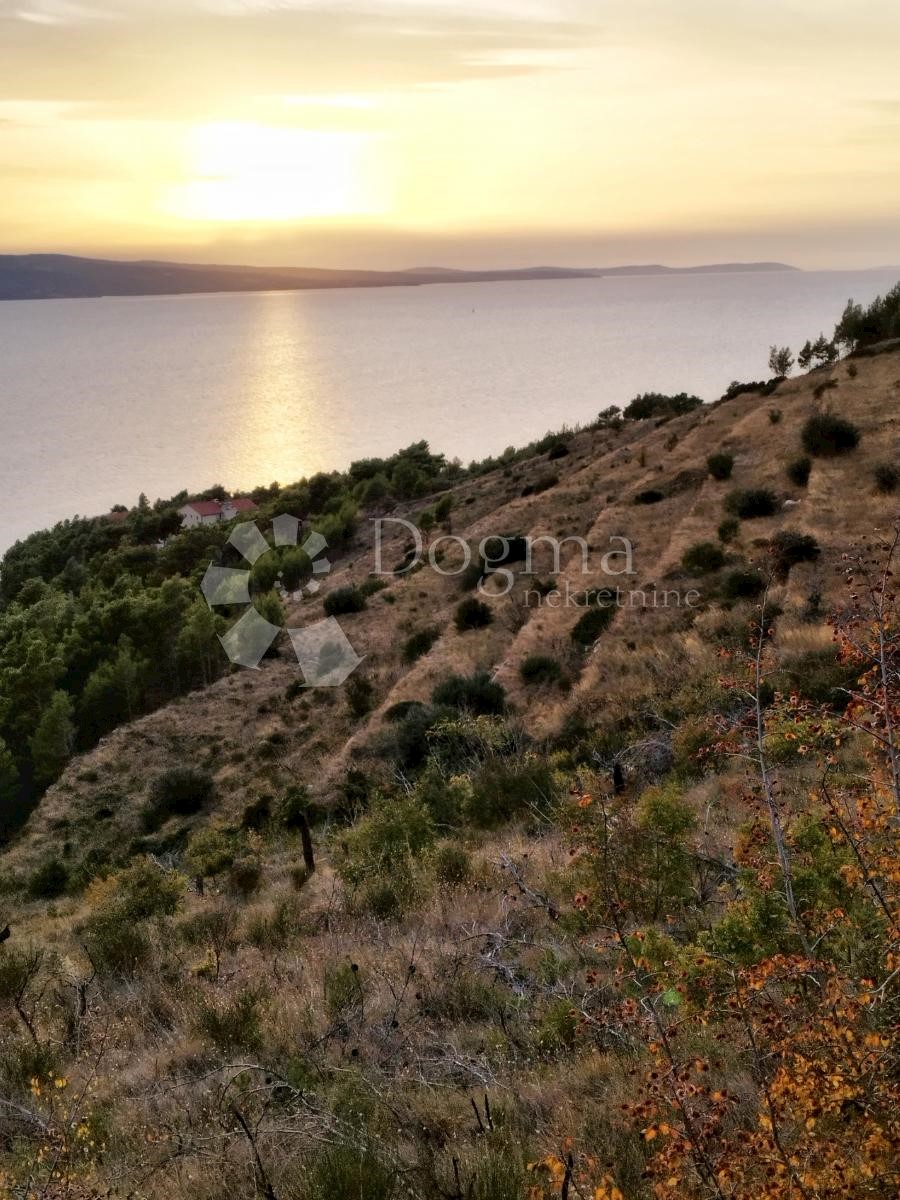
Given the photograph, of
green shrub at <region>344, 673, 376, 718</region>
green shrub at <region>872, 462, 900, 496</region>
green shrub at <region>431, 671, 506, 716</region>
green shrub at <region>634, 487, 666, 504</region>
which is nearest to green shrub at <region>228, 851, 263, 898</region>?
green shrub at <region>431, 671, 506, 716</region>

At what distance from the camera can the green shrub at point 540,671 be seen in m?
24.1

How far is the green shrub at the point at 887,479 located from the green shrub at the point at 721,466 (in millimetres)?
7203

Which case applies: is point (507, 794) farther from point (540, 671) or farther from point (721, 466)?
point (721, 466)

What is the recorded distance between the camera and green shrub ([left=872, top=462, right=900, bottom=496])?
25.0m

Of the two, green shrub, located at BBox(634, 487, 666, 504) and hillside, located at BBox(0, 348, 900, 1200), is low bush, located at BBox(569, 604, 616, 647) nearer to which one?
hillside, located at BBox(0, 348, 900, 1200)

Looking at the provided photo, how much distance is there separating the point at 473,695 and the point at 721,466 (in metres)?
15.9

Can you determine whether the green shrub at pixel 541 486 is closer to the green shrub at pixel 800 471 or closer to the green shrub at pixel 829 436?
the green shrub at pixel 829 436

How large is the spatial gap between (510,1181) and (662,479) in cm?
3477

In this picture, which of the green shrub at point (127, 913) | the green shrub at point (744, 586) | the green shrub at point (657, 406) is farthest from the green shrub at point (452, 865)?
the green shrub at point (657, 406)

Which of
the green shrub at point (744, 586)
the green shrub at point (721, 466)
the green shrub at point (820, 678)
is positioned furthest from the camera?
the green shrub at point (721, 466)


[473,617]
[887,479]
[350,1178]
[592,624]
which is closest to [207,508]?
[473,617]

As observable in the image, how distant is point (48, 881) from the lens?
25594 mm

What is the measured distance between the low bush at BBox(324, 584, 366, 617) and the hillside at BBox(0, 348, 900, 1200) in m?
15.2

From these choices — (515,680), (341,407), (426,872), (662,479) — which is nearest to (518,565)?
(662,479)
